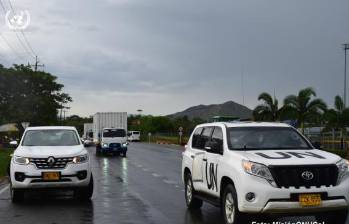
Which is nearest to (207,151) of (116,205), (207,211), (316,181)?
(207,211)

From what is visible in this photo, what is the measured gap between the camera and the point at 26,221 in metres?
10.5

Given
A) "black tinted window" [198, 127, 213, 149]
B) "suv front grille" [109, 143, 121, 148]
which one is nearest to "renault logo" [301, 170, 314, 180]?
"black tinted window" [198, 127, 213, 149]

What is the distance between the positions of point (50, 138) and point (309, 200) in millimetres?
8085

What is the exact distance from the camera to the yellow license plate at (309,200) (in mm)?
8234

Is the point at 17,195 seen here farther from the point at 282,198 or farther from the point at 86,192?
the point at 282,198

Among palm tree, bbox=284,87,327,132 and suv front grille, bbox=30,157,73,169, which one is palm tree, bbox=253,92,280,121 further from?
suv front grille, bbox=30,157,73,169

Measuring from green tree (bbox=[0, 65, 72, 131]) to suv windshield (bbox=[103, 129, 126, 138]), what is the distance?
62.6ft

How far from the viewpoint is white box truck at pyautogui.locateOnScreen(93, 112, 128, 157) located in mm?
40219

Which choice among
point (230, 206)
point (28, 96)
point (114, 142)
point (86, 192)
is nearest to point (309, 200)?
point (230, 206)

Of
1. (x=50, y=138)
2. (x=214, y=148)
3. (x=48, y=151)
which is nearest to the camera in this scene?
(x=214, y=148)

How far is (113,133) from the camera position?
134 ft

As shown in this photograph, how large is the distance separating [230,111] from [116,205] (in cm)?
6267

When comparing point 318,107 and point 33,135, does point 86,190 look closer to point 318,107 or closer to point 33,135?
point 33,135

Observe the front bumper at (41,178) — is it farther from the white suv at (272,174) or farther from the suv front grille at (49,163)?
the white suv at (272,174)
